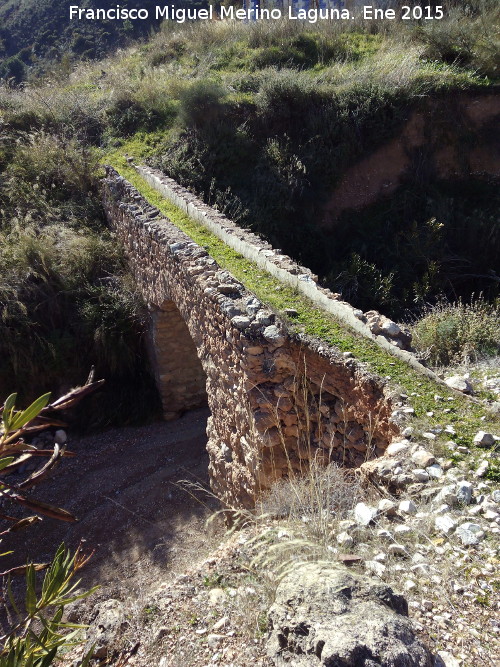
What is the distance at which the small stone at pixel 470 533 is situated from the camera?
270 centimetres

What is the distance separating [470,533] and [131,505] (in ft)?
17.1

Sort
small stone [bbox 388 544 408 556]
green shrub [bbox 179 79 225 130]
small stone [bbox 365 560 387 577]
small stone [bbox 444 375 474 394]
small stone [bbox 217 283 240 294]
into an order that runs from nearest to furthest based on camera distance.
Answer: small stone [bbox 365 560 387 577]
small stone [bbox 388 544 408 556]
small stone [bbox 444 375 474 394]
small stone [bbox 217 283 240 294]
green shrub [bbox 179 79 225 130]

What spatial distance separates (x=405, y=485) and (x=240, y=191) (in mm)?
7769

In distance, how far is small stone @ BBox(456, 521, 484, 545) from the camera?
2.70 metres

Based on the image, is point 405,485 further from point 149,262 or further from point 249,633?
point 149,262

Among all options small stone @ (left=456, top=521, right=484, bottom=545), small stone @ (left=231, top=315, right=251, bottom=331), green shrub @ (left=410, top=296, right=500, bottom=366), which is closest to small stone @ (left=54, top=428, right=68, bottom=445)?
small stone @ (left=231, top=315, right=251, bottom=331)

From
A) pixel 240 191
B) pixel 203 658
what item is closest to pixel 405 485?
pixel 203 658

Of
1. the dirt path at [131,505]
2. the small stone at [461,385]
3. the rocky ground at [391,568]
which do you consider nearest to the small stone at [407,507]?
the rocky ground at [391,568]

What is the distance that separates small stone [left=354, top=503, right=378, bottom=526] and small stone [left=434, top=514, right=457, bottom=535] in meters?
0.32

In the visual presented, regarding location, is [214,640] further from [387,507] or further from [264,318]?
[264,318]

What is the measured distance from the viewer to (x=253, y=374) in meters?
4.58

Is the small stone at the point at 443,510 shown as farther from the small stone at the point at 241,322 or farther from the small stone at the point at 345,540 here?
the small stone at the point at 241,322

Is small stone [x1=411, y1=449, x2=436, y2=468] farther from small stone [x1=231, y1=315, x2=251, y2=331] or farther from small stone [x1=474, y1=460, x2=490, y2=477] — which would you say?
small stone [x1=231, y1=315, x2=251, y2=331]

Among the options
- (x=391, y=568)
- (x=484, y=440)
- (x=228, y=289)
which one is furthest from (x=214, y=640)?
(x=228, y=289)
